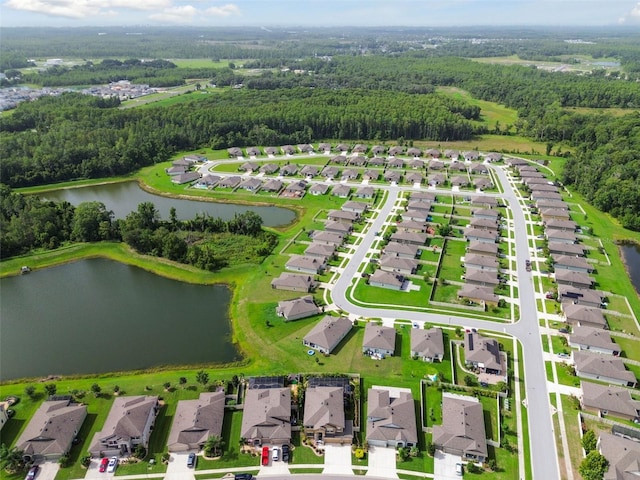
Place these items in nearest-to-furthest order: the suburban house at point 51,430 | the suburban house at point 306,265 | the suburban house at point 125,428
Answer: the suburban house at point 51,430, the suburban house at point 125,428, the suburban house at point 306,265

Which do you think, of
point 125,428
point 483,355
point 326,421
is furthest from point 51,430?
point 483,355

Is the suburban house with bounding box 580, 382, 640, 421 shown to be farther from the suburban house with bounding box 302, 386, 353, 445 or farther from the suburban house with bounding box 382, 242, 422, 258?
the suburban house with bounding box 382, 242, 422, 258

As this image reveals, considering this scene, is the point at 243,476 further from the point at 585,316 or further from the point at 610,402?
the point at 585,316

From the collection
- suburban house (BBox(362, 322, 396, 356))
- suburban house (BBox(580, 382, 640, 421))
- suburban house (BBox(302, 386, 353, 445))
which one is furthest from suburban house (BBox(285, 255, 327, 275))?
suburban house (BBox(580, 382, 640, 421))

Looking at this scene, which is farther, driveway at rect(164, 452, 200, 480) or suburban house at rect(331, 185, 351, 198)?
suburban house at rect(331, 185, 351, 198)

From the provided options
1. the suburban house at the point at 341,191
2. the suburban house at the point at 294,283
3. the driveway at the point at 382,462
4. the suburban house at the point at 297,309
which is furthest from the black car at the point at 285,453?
the suburban house at the point at 341,191

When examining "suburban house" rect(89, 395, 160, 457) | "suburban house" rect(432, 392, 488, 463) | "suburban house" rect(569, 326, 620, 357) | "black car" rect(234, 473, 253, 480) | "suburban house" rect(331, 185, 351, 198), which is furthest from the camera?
"suburban house" rect(331, 185, 351, 198)

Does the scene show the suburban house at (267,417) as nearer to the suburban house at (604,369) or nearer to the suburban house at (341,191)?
the suburban house at (604,369)
